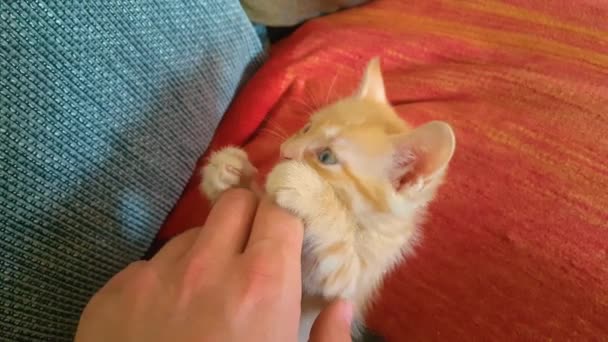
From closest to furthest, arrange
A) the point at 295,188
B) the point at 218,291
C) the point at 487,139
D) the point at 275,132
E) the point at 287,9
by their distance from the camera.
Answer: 1. the point at 218,291
2. the point at 295,188
3. the point at 487,139
4. the point at 275,132
5. the point at 287,9

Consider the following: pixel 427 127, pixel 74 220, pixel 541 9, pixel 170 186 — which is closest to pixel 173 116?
pixel 170 186

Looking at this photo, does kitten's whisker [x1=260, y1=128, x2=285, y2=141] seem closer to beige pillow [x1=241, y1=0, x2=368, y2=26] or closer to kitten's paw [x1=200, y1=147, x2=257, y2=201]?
kitten's paw [x1=200, y1=147, x2=257, y2=201]

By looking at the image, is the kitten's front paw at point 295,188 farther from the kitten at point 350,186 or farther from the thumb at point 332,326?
the thumb at point 332,326

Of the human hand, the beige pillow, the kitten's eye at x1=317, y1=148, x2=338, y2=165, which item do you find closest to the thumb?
the human hand

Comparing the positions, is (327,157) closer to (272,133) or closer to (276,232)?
(276,232)

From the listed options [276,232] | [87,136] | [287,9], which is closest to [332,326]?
[276,232]

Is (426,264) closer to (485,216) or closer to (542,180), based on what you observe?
(485,216)
